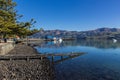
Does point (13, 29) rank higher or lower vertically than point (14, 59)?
higher

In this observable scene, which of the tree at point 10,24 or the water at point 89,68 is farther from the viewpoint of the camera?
the tree at point 10,24

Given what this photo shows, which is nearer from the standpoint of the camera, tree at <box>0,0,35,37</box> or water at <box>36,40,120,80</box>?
water at <box>36,40,120,80</box>

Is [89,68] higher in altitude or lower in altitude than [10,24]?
lower

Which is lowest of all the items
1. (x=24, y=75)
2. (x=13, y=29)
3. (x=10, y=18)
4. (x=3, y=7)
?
(x=24, y=75)

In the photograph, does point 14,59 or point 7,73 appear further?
point 14,59

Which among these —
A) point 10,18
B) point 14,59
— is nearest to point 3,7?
point 10,18

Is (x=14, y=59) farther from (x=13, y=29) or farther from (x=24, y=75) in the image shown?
(x=13, y=29)

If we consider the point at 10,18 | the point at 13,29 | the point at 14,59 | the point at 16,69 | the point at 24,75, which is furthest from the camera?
the point at 10,18

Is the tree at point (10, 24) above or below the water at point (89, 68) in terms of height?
above

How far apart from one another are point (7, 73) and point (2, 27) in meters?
13.4

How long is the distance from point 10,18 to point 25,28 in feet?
14.0

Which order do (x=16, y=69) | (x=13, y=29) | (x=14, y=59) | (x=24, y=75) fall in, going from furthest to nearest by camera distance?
1. (x=13, y=29)
2. (x=14, y=59)
3. (x=16, y=69)
4. (x=24, y=75)

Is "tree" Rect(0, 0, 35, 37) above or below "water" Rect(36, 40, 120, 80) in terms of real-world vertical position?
above

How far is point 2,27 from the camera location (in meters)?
27.0
